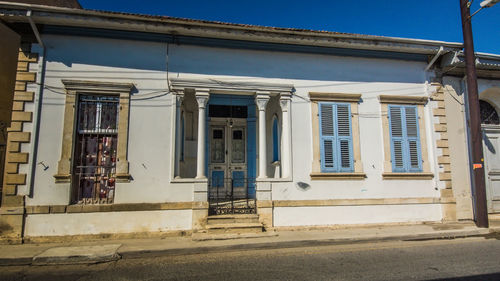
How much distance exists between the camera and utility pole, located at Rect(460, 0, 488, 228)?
7492 millimetres

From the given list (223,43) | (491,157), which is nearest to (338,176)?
(223,43)

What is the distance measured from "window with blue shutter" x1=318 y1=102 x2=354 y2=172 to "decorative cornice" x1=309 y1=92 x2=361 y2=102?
0.45 feet

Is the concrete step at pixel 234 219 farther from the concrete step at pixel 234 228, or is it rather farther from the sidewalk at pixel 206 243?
the sidewalk at pixel 206 243

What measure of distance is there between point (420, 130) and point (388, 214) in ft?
8.61

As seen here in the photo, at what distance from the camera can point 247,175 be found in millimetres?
9633

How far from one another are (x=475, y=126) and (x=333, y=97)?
3713 mm

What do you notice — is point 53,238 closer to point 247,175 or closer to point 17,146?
point 17,146

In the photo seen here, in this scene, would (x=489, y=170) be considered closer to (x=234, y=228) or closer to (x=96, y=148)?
(x=234, y=228)

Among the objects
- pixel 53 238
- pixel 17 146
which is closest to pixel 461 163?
pixel 53 238

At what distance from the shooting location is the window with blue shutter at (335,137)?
785cm

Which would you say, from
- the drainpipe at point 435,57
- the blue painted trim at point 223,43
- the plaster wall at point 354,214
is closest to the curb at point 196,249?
the plaster wall at point 354,214

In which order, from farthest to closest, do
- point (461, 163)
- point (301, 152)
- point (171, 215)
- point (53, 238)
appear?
point (461, 163)
point (301, 152)
point (171, 215)
point (53, 238)

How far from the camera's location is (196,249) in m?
5.84

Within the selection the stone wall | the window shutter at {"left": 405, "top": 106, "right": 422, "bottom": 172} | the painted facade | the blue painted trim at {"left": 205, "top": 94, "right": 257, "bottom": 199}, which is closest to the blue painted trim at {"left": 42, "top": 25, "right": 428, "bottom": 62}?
the painted facade
